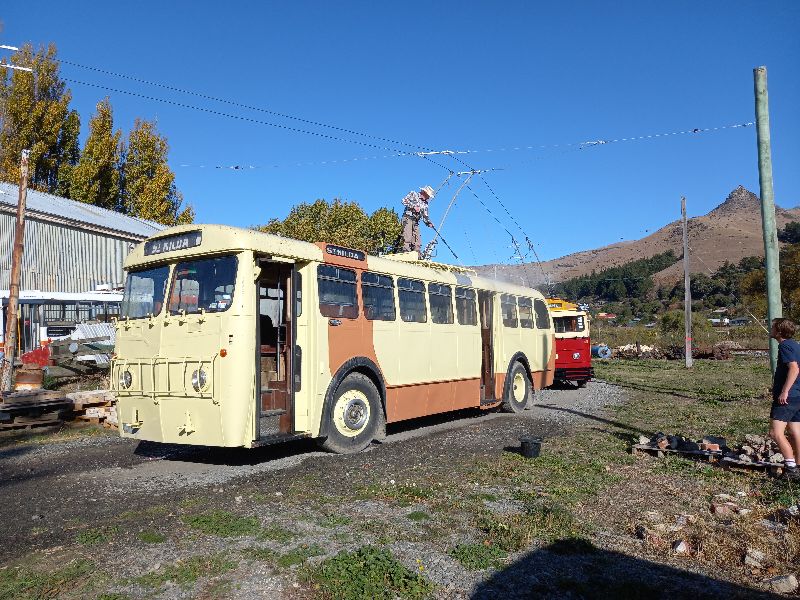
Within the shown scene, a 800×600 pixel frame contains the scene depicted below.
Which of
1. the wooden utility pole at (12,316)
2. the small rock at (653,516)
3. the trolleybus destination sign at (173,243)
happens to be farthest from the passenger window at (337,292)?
the wooden utility pole at (12,316)

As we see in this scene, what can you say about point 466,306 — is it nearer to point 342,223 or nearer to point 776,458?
point 776,458

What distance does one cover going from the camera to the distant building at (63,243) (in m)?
25.0

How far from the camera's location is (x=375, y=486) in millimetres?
7113

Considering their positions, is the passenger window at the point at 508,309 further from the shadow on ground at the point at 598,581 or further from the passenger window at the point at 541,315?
the shadow on ground at the point at 598,581

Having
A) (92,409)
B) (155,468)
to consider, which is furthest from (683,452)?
(92,409)

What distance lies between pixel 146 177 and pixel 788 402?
128 feet

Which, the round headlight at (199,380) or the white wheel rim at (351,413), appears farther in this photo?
the white wheel rim at (351,413)

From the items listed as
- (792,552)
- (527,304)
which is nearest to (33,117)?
(527,304)

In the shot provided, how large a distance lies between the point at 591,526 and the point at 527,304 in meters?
10.6

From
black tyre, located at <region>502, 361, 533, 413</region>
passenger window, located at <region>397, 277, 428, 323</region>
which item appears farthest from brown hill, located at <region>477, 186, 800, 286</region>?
passenger window, located at <region>397, 277, 428, 323</region>

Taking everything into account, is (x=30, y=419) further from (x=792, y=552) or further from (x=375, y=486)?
(x=792, y=552)

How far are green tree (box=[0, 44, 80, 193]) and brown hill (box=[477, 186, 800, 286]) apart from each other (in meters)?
69.6

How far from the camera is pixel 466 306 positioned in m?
13.0

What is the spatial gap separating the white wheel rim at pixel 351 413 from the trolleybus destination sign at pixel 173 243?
2981 millimetres
